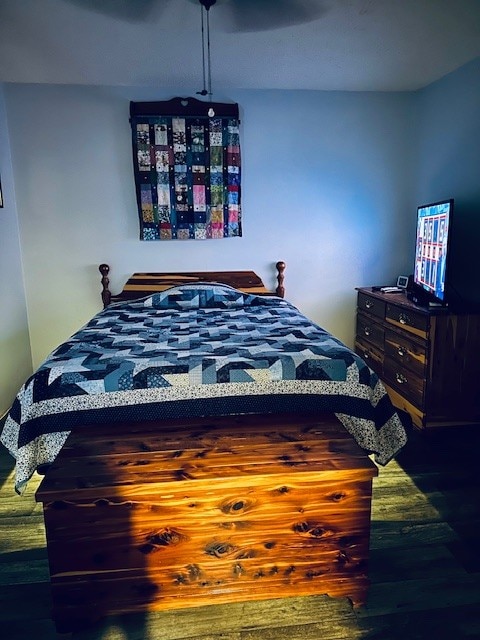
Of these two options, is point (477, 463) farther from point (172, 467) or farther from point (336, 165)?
point (336, 165)

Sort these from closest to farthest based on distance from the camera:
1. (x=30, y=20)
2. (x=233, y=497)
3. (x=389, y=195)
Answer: (x=233, y=497) < (x=30, y=20) < (x=389, y=195)

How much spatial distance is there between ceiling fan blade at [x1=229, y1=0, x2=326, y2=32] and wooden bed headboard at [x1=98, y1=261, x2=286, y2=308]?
70.4 inches

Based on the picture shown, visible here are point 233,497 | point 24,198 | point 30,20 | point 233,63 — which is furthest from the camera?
point 24,198

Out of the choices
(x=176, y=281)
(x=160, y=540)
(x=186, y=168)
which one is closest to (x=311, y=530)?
(x=160, y=540)

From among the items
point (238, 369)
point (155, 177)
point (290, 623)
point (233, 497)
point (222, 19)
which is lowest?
point (290, 623)

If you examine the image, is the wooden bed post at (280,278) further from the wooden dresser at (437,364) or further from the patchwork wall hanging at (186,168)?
the wooden dresser at (437,364)

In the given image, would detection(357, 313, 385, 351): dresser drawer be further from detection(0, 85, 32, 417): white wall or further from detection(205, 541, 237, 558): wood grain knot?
detection(0, 85, 32, 417): white wall

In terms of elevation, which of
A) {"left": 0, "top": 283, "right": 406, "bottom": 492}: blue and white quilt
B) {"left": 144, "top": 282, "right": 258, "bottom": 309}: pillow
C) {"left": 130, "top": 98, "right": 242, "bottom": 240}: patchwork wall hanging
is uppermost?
{"left": 130, "top": 98, "right": 242, "bottom": 240}: patchwork wall hanging

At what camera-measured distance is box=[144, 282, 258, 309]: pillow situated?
10.9 ft

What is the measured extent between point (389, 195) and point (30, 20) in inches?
114

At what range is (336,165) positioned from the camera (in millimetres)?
3721

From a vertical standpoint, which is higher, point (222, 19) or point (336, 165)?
point (222, 19)

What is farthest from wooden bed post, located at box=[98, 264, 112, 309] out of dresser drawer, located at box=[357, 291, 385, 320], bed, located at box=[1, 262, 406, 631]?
dresser drawer, located at box=[357, 291, 385, 320]

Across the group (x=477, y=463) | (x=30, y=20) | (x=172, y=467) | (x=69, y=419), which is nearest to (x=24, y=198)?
(x=30, y=20)
